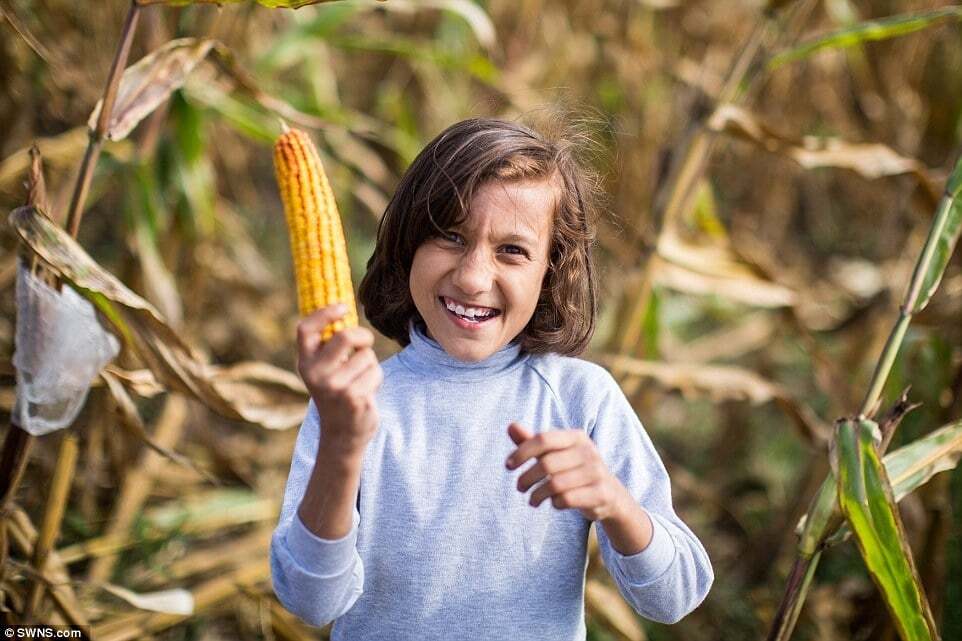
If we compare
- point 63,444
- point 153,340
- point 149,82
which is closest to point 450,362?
point 153,340

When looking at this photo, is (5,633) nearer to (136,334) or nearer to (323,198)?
(136,334)

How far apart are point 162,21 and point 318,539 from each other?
124 cm

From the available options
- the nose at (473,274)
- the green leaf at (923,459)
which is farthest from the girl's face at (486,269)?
the green leaf at (923,459)

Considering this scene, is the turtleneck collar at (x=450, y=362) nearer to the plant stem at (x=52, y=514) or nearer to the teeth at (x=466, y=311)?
the teeth at (x=466, y=311)

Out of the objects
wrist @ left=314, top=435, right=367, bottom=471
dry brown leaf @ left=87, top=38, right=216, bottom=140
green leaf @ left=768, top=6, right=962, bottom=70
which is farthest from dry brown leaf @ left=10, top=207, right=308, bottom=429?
green leaf @ left=768, top=6, right=962, bottom=70

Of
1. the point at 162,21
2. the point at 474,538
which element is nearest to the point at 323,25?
the point at 162,21

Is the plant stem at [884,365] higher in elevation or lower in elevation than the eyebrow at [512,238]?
higher

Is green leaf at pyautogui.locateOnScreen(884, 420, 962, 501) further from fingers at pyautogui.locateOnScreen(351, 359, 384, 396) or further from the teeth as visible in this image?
fingers at pyautogui.locateOnScreen(351, 359, 384, 396)

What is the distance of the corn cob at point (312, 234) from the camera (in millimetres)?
719

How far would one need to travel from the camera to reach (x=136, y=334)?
1078 millimetres

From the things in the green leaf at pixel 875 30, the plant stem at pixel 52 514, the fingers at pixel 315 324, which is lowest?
the plant stem at pixel 52 514

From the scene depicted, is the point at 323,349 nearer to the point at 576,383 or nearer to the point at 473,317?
the point at 473,317

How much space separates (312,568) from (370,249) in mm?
2267

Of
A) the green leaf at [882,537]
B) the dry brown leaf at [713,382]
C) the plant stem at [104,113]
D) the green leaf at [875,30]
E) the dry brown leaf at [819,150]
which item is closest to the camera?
the green leaf at [882,537]
